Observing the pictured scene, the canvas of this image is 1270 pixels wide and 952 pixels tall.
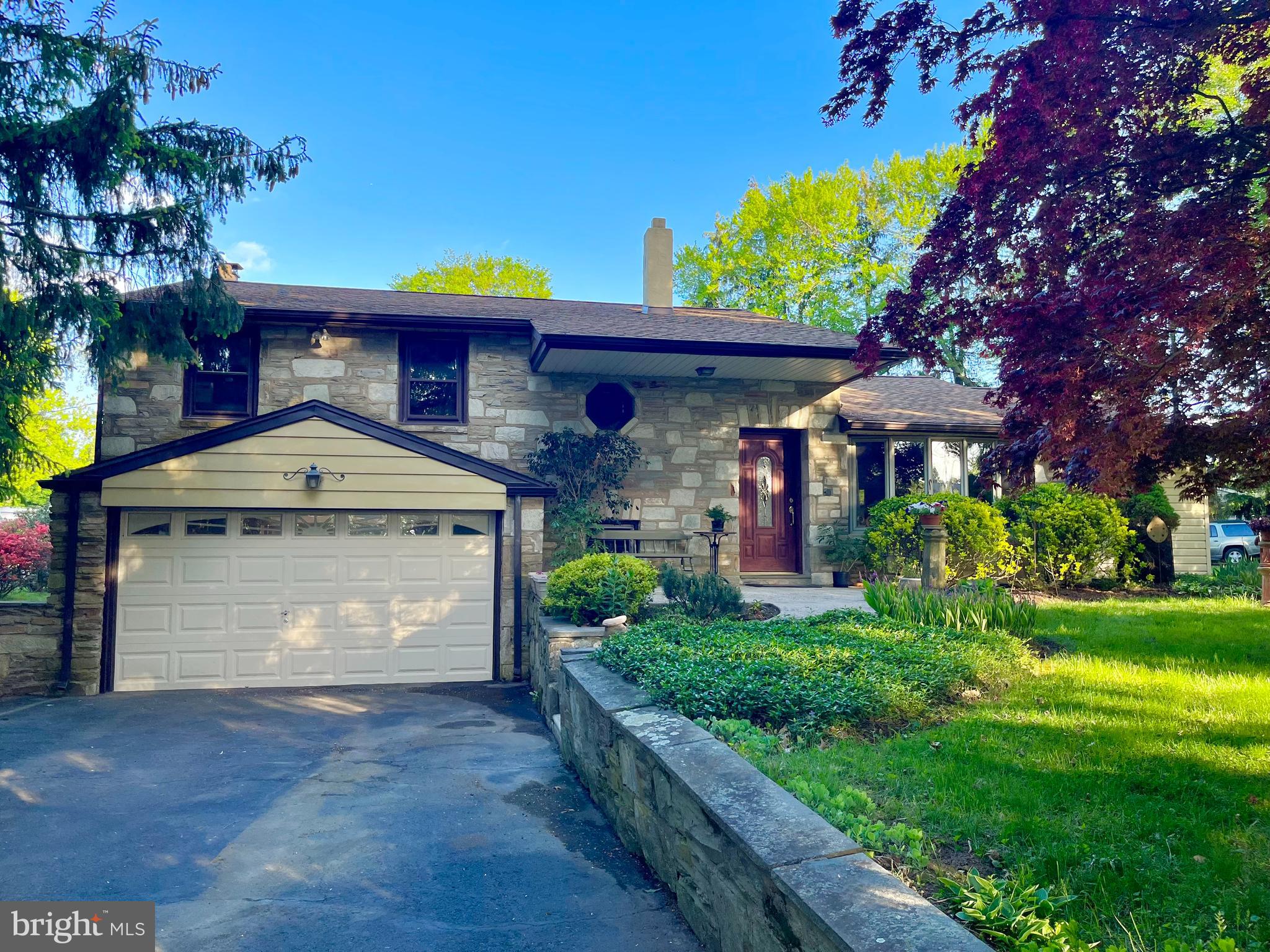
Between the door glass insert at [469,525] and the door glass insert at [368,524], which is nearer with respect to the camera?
the door glass insert at [368,524]

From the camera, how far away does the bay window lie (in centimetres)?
1300

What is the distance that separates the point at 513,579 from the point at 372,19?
8549 millimetres

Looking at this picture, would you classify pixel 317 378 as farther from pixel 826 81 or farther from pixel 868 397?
pixel 868 397

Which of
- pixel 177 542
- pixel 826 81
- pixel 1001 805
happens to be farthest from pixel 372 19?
pixel 1001 805

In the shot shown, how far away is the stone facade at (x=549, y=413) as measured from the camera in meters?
10.3

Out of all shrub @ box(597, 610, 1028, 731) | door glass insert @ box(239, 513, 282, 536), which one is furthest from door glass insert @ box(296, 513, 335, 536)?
shrub @ box(597, 610, 1028, 731)

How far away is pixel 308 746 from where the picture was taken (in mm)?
6715

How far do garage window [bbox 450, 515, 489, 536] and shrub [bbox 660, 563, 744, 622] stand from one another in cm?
278

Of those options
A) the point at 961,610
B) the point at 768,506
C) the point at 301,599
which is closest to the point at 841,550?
the point at 768,506

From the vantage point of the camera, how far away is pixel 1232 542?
2362 centimetres

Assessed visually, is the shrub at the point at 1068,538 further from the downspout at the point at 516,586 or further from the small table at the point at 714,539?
the downspout at the point at 516,586

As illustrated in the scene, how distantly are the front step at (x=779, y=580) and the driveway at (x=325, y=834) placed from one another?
519 centimetres

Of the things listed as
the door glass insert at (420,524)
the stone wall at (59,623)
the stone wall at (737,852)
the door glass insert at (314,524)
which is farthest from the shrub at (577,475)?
the stone wall at (737,852)

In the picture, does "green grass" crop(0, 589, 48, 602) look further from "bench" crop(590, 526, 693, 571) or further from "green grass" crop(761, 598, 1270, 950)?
"green grass" crop(761, 598, 1270, 950)
